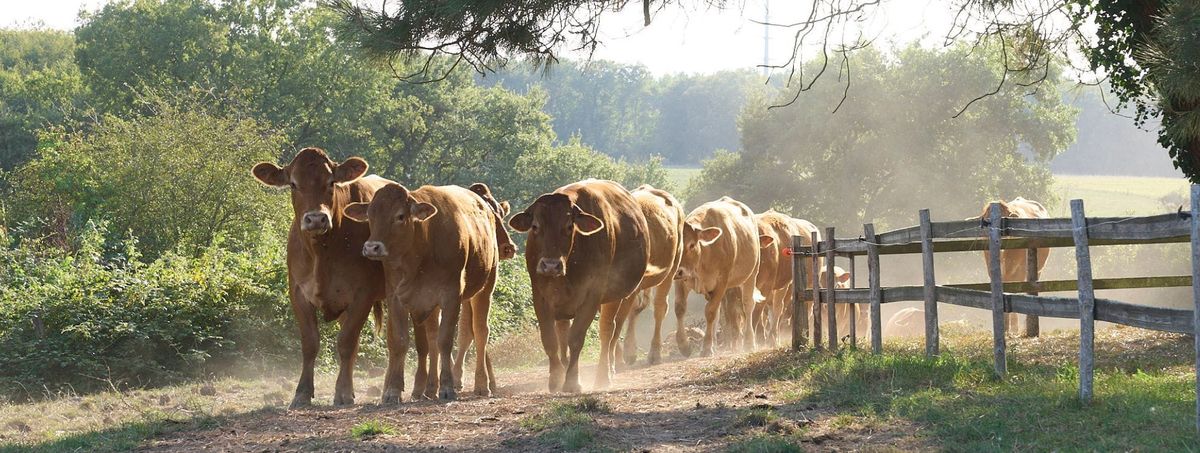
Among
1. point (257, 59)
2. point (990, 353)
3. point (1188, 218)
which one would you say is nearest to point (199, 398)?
point (990, 353)

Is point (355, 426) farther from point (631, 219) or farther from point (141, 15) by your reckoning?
point (141, 15)

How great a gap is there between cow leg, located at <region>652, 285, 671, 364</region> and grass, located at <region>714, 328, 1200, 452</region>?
320 cm

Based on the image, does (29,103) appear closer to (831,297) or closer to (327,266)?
(327,266)

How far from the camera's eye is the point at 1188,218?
6391 millimetres

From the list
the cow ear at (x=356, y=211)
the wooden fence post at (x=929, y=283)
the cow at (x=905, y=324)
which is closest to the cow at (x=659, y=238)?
the wooden fence post at (x=929, y=283)

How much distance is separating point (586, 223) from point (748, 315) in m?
6.94

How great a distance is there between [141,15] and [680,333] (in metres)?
33.9

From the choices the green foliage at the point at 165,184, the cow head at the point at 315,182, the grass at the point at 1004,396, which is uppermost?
the green foliage at the point at 165,184

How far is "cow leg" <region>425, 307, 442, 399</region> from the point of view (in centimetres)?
999

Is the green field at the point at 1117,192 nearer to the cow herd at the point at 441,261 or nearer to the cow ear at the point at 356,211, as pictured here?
the cow herd at the point at 441,261

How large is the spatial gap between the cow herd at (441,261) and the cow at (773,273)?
593 cm

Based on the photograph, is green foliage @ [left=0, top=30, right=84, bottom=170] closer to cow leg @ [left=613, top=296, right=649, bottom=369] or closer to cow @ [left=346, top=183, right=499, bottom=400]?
cow leg @ [left=613, top=296, right=649, bottom=369]

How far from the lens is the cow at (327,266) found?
933cm

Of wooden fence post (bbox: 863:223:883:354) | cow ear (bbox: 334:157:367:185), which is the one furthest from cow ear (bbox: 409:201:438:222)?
wooden fence post (bbox: 863:223:883:354)
